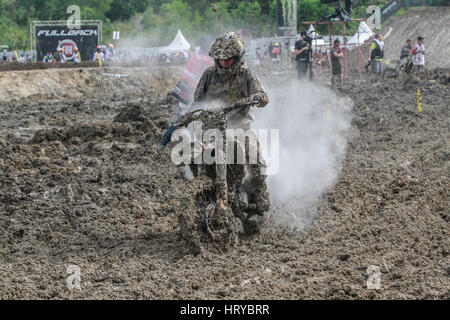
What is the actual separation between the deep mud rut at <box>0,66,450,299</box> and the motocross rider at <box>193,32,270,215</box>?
0.61 m

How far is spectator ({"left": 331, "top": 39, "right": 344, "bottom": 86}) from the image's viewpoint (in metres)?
23.4

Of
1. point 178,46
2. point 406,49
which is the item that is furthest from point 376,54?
point 178,46

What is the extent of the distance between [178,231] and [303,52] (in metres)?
13.8

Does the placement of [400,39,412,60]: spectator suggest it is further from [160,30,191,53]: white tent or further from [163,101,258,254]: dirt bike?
[160,30,191,53]: white tent

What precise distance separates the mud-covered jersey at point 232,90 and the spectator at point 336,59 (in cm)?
1714

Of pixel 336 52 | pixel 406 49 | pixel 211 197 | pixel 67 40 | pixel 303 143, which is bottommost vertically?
pixel 303 143

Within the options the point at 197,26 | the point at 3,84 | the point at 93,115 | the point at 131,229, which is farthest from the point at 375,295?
the point at 197,26

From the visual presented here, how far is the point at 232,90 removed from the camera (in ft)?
23.3

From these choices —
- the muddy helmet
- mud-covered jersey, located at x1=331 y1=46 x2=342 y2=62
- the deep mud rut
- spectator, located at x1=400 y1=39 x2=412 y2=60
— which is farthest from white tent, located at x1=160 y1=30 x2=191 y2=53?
the muddy helmet

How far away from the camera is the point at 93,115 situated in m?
19.8

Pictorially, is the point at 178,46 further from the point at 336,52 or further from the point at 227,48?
the point at 227,48

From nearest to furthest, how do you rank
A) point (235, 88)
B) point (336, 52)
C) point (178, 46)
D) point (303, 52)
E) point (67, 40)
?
point (235, 88), point (303, 52), point (336, 52), point (67, 40), point (178, 46)

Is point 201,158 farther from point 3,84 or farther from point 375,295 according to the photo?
point 3,84

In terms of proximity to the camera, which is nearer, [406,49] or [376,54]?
[376,54]
